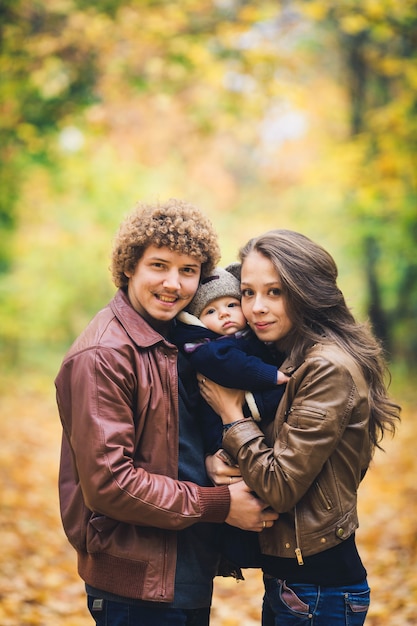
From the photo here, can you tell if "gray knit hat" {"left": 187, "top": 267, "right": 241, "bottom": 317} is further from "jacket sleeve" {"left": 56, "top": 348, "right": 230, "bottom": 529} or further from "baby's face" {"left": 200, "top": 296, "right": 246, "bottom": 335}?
"jacket sleeve" {"left": 56, "top": 348, "right": 230, "bottom": 529}

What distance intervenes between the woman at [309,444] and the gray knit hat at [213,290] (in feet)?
0.61

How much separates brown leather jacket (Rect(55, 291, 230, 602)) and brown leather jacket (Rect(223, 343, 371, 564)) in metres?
0.23

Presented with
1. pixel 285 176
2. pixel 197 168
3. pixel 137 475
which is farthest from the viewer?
pixel 285 176

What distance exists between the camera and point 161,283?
2.72 metres

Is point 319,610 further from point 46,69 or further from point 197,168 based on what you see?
point 197,168

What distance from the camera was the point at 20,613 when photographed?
15.6 ft

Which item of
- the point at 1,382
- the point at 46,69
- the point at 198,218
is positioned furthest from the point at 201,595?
the point at 1,382

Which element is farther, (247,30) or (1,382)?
(1,382)

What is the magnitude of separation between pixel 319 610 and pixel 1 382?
13.2 metres

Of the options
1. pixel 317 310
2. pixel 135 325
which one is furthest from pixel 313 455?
pixel 135 325

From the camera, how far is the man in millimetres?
2447

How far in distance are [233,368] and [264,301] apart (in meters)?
0.34

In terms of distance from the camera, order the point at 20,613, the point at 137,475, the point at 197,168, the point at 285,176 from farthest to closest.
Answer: the point at 285,176
the point at 197,168
the point at 20,613
the point at 137,475

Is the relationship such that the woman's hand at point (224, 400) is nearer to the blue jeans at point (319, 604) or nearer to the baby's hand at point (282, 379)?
the baby's hand at point (282, 379)
